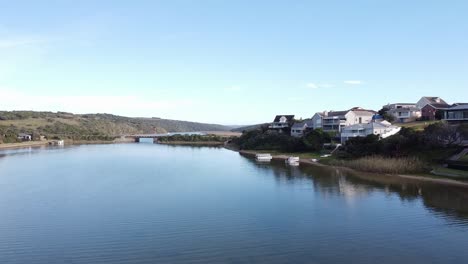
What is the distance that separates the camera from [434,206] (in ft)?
80.0

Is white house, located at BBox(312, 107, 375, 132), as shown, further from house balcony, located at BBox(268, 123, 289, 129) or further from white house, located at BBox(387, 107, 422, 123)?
house balcony, located at BBox(268, 123, 289, 129)

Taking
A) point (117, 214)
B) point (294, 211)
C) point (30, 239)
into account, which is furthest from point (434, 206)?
point (30, 239)

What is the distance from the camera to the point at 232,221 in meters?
20.6

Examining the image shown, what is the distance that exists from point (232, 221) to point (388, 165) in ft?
71.3

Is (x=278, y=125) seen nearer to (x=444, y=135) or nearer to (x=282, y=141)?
(x=282, y=141)

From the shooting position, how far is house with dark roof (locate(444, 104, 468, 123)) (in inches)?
1823

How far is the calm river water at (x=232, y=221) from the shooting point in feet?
51.5

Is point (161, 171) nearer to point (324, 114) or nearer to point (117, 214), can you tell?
point (117, 214)

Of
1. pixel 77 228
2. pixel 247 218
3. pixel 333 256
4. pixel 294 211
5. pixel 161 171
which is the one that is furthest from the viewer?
pixel 161 171

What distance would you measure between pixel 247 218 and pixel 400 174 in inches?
800

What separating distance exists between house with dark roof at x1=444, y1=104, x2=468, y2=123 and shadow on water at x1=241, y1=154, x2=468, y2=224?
651 inches

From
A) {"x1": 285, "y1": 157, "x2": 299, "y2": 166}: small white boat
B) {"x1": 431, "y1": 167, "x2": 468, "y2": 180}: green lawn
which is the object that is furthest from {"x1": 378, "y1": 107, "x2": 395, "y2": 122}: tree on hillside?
{"x1": 431, "y1": 167, "x2": 468, "y2": 180}: green lawn

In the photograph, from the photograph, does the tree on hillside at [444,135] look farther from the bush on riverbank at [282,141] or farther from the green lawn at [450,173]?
the bush on riverbank at [282,141]

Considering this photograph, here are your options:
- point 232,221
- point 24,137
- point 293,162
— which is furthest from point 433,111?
point 24,137
